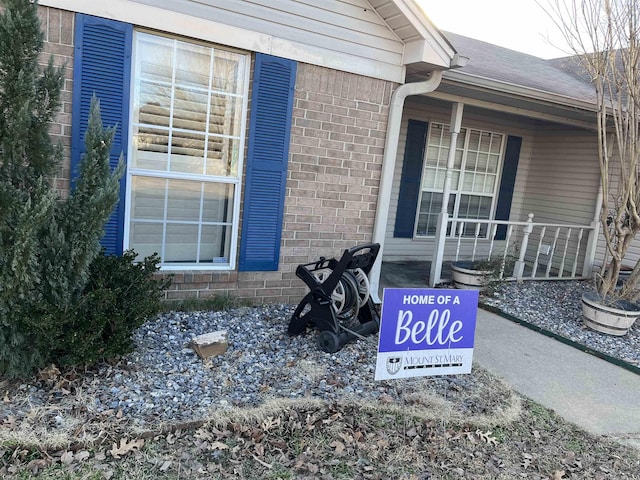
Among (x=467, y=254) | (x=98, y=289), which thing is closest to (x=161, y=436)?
(x=98, y=289)

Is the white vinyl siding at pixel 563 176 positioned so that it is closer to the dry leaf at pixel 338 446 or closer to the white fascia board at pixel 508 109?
the white fascia board at pixel 508 109

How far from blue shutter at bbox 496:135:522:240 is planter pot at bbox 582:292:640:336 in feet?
10.0

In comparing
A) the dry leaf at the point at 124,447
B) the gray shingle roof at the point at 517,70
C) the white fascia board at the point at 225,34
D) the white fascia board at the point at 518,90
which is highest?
the gray shingle roof at the point at 517,70

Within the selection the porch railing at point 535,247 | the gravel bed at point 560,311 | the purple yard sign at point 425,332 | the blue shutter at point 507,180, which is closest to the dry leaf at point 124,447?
the purple yard sign at point 425,332

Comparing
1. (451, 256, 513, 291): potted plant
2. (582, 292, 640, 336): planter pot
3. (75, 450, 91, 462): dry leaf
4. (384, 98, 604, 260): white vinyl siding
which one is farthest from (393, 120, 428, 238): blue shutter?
(75, 450, 91, 462): dry leaf

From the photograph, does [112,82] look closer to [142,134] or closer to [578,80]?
[142,134]

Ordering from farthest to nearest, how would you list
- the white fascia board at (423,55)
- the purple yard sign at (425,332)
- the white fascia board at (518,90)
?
the white fascia board at (518,90) < the white fascia board at (423,55) < the purple yard sign at (425,332)

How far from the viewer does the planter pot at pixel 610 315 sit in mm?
5055

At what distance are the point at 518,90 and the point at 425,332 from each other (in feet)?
12.2

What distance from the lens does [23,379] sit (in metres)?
2.96

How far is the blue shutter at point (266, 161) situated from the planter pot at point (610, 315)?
3.52m

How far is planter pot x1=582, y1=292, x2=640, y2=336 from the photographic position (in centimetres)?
505

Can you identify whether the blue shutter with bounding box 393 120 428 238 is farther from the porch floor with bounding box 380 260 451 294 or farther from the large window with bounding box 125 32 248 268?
the large window with bounding box 125 32 248 268

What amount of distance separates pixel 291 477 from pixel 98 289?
1.64m
